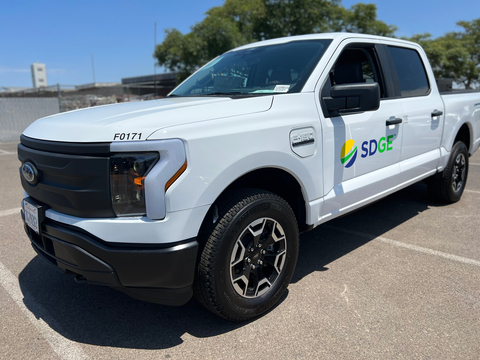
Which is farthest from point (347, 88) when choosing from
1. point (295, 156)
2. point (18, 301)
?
point (18, 301)

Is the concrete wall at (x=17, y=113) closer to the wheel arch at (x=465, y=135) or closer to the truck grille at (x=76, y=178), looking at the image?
the truck grille at (x=76, y=178)

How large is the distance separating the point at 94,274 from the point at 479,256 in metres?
3.29

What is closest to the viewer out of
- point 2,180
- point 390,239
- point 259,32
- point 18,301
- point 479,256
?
point 18,301

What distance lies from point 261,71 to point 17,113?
49.5 feet

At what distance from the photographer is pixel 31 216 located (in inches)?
96.3

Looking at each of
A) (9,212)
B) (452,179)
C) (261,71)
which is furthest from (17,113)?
(452,179)

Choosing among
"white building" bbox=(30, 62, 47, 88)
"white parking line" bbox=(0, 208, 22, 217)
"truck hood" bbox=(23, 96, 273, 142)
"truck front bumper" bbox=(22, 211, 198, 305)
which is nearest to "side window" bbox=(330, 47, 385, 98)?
"truck hood" bbox=(23, 96, 273, 142)

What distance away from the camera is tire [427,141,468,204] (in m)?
4.74

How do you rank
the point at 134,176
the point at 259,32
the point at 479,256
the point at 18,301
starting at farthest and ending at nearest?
the point at 259,32 < the point at 479,256 < the point at 18,301 < the point at 134,176

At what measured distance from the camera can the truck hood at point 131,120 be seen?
2.05 m

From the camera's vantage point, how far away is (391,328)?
243cm

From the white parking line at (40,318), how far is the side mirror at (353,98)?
2.29 metres

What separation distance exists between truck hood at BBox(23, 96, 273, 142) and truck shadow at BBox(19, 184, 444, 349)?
48.0 inches

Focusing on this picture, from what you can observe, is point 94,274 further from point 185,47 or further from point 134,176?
point 185,47
